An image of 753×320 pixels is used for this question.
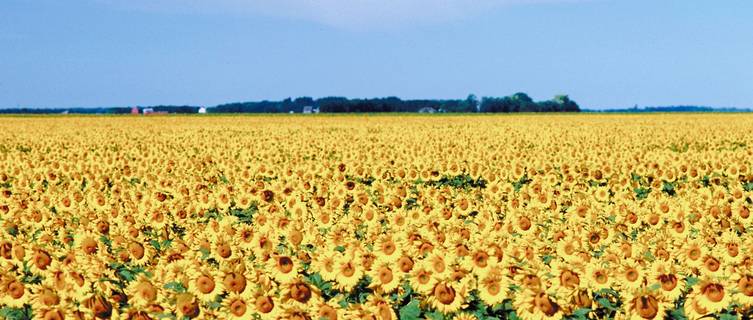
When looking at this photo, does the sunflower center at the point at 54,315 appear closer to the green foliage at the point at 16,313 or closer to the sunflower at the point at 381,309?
the green foliage at the point at 16,313

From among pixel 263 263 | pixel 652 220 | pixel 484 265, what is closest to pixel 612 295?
pixel 484 265

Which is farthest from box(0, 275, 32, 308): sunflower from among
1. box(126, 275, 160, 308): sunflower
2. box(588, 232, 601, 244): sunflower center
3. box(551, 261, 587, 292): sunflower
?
box(588, 232, 601, 244): sunflower center

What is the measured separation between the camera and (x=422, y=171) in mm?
16188

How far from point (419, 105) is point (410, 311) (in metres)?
130

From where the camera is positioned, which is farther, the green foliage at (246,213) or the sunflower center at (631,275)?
the green foliage at (246,213)

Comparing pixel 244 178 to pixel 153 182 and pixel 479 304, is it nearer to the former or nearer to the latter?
pixel 153 182

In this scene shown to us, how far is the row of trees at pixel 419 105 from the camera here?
12312 cm

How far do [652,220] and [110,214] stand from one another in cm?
681

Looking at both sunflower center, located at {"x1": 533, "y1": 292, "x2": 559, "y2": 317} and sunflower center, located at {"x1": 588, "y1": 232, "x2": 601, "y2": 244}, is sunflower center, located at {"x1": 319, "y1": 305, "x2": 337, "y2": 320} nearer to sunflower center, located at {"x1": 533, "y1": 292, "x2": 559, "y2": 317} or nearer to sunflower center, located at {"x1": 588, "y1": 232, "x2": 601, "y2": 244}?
sunflower center, located at {"x1": 533, "y1": 292, "x2": 559, "y2": 317}

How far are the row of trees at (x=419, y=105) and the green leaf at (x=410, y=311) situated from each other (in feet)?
380

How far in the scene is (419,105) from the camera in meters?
135

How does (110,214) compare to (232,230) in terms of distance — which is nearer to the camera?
(232,230)

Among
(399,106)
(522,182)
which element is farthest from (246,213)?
(399,106)

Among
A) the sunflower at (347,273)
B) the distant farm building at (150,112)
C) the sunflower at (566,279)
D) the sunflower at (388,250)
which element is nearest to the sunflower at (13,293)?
the sunflower at (347,273)
